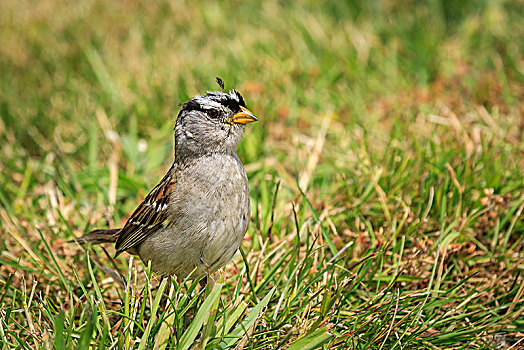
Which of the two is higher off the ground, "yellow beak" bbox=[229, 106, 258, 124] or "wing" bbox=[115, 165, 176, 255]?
"yellow beak" bbox=[229, 106, 258, 124]

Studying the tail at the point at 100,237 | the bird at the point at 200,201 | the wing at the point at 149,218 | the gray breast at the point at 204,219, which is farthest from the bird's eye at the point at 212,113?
the tail at the point at 100,237

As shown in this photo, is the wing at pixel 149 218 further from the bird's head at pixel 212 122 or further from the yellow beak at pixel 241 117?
the yellow beak at pixel 241 117

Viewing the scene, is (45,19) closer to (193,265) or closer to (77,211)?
(77,211)

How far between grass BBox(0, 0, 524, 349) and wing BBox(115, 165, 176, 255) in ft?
0.80

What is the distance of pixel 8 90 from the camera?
6445mm

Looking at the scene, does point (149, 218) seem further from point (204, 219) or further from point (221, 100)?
point (221, 100)

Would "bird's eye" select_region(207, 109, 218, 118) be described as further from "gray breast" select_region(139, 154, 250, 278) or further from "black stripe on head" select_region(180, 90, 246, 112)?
"gray breast" select_region(139, 154, 250, 278)

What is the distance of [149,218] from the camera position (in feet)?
11.5

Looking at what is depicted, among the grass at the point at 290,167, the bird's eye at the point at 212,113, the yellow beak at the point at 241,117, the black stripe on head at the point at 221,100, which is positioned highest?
the black stripe on head at the point at 221,100

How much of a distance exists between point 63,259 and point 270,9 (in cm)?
476

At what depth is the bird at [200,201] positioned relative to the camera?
3.29 metres

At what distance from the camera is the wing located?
344 centimetres

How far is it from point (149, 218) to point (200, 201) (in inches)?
15.6

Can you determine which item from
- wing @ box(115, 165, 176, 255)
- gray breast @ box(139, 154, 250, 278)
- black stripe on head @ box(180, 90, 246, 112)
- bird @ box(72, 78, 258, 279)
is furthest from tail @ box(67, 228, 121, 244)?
black stripe on head @ box(180, 90, 246, 112)
